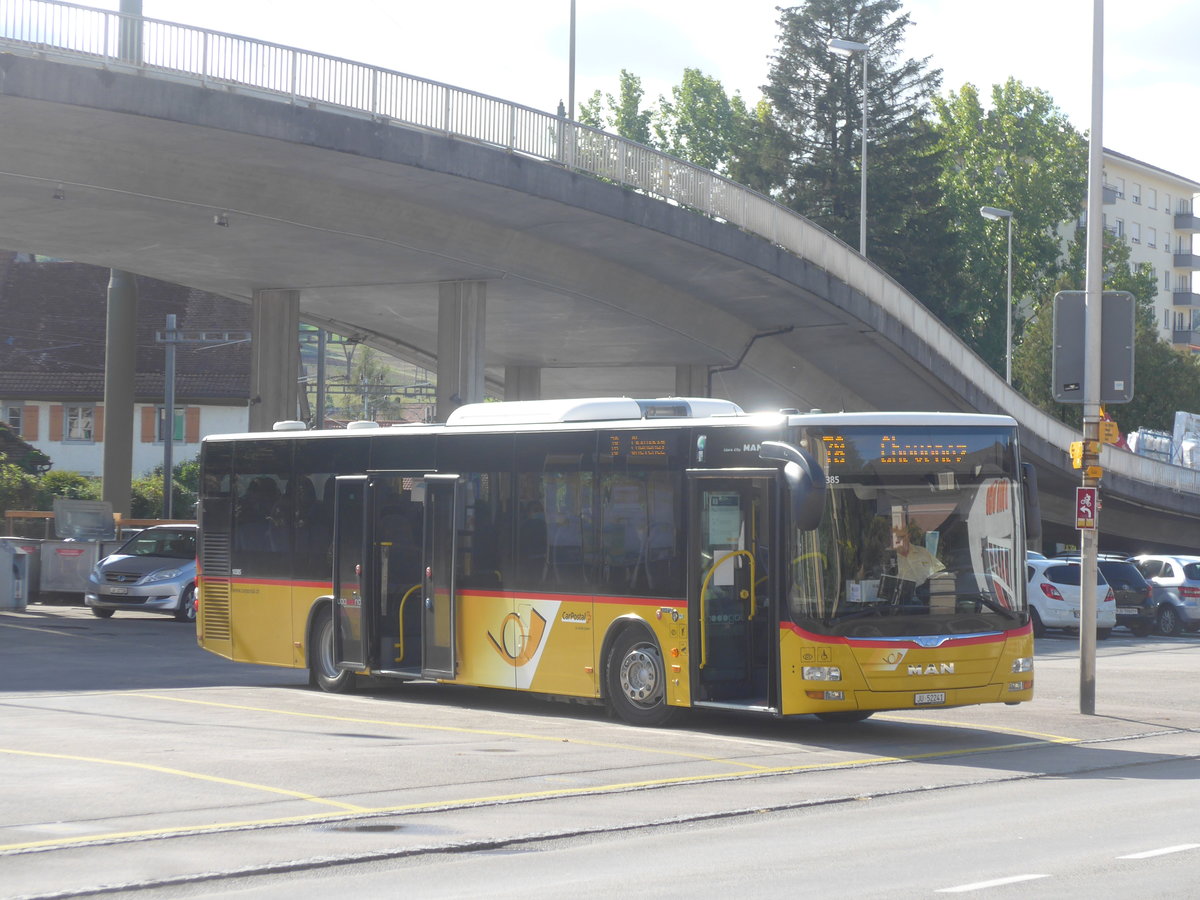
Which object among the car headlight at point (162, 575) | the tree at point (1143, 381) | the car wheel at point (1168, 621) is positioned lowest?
the car wheel at point (1168, 621)

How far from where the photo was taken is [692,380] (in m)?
42.0

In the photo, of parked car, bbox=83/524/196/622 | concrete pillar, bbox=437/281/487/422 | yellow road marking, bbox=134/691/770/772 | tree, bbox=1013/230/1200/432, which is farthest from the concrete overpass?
tree, bbox=1013/230/1200/432

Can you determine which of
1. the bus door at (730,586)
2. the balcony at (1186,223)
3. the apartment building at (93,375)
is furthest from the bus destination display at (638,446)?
the balcony at (1186,223)

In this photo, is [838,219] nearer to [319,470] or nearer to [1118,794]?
[319,470]

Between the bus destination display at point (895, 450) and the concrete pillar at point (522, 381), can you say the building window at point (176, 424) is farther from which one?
the bus destination display at point (895, 450)

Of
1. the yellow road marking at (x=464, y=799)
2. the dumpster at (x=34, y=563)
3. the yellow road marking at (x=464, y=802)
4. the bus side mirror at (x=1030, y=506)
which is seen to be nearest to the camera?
the yellow road marking at (x=464, y=802)

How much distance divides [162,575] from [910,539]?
63.8 feet

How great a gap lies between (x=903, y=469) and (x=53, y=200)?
18.1 meters

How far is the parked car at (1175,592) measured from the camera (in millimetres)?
36531

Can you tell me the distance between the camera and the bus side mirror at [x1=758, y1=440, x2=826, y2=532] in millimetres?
13234

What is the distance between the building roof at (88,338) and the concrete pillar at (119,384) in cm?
3479

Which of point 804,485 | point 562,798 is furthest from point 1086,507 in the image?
point 562,798

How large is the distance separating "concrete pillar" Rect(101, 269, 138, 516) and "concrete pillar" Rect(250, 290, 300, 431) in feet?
Result: 26.4

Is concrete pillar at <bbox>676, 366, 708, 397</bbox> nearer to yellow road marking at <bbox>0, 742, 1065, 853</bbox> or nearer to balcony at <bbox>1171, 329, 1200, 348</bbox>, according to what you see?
yellow road marking at <bbox>0, 742, 1065, 853</bbox>
